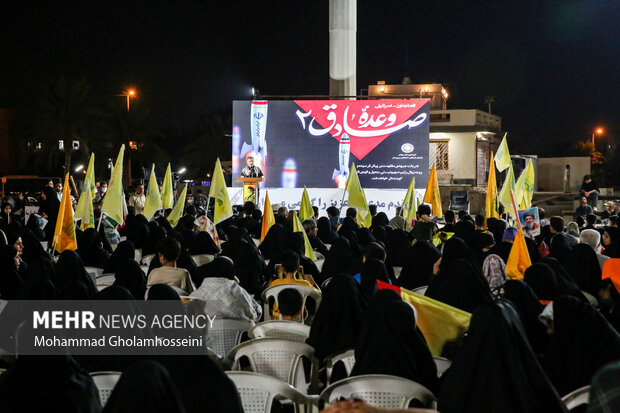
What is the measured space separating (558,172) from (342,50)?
16.9 m

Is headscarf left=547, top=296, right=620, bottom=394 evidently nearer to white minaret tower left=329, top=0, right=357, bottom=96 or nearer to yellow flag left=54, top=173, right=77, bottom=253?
yellow flag left=54, top=173, right=77, bottom=253

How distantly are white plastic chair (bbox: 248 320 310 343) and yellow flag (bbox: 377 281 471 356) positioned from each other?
93cm

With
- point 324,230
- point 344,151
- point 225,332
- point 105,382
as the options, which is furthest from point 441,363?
point 344,151

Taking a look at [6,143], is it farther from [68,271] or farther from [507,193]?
[68,271]

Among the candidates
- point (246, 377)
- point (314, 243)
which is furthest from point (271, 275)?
point (246, 377)

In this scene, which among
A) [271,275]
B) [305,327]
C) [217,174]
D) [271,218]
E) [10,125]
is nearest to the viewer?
[305,327]

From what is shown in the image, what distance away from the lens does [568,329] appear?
3631 mm

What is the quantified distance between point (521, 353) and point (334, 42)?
838 inches

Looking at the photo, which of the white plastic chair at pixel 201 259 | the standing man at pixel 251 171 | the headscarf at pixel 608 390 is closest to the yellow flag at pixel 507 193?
the white plastic chair at pixel 201 259

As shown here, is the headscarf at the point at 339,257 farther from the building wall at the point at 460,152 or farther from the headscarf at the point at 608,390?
the building wall at the point at 460,152

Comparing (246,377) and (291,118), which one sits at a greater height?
(291,118)

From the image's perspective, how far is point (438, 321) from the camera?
4258mm

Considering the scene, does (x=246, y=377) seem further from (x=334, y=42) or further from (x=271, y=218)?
(x=334, y=42)

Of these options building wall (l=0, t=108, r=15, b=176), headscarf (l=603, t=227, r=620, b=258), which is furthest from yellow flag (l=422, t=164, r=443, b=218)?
building wall (l=0, t=108, r=15, b=176)
